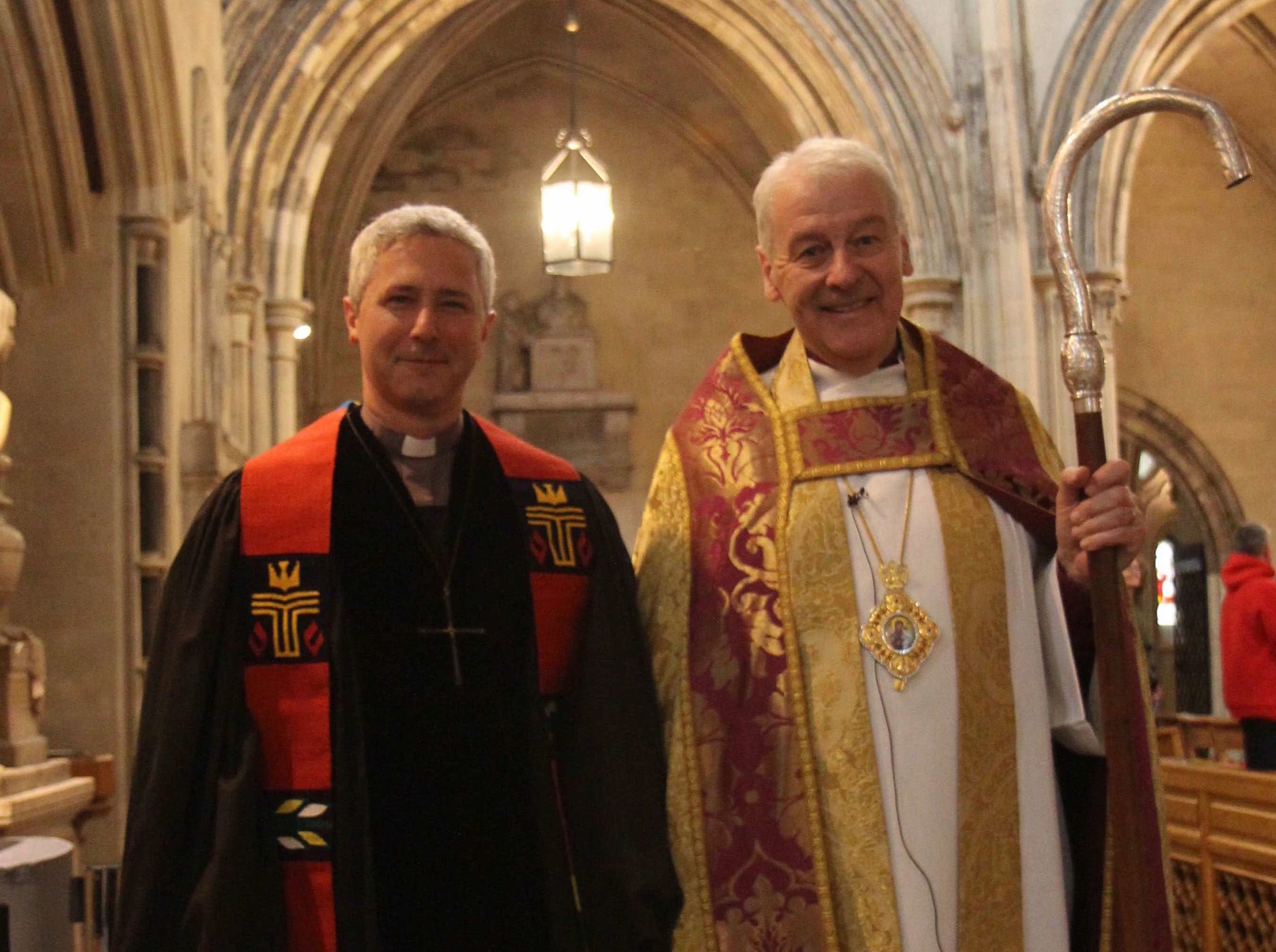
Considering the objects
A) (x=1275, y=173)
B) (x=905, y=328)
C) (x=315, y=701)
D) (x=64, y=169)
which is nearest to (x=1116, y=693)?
(x=905, y=328)

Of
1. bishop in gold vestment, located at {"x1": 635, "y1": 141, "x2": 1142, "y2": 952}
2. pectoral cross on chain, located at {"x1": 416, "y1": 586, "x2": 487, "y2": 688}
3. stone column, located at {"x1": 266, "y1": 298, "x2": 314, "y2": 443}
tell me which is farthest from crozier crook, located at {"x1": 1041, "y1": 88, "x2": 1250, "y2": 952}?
stone column, located at {"x1": 266, "y1": 298, "x2": 314, "y2": 443}

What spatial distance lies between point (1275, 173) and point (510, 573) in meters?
13.8

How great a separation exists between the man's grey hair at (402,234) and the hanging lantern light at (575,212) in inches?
260

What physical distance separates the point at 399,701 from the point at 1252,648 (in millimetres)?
5354

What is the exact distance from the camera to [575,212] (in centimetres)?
906

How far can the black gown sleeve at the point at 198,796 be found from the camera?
7.20ft

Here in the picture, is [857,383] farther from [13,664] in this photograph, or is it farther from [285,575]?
[13,664]

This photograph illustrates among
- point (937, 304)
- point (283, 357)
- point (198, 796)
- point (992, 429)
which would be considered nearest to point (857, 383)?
point (992, 429)

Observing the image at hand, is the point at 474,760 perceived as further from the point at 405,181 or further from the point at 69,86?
the point at 405,181

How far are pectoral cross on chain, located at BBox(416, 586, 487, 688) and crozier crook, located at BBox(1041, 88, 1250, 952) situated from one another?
84 cm

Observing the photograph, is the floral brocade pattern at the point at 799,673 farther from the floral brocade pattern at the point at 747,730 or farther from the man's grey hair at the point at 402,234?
the man's grey hair at the point at 402,234

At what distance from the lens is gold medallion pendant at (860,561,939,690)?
2.46m

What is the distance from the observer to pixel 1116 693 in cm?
225

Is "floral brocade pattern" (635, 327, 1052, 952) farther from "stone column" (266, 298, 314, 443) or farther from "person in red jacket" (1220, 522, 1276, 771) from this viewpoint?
"stone column" (266, 298, 314, 443)
